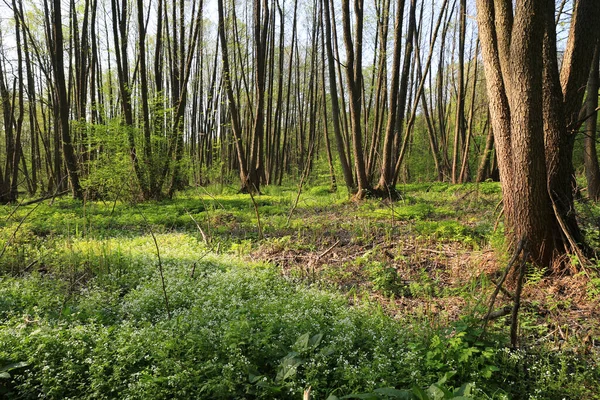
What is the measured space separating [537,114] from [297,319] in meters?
3.09

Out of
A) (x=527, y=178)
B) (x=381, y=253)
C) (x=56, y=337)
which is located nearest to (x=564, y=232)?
(x=527, y=178)

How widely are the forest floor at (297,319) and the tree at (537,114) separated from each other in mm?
412

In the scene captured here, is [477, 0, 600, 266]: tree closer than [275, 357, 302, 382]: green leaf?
No

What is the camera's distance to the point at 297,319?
2730mm

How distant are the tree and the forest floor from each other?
412 millimetres

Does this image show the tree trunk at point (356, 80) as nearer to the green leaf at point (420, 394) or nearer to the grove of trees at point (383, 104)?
the grove of trees at point (383, 104)

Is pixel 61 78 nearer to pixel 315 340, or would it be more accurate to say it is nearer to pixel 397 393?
pixel 315 340

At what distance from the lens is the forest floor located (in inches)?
83.1

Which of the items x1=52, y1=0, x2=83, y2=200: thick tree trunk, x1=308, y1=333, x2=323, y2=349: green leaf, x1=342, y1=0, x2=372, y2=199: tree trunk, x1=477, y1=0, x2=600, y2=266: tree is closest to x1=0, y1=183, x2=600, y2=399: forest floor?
x1=308, y1=333, x2=323, y2=349: green leaf

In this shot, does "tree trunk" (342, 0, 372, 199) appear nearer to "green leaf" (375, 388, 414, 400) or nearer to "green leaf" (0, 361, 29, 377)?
"green leaf" (375, 388, 414, 400)

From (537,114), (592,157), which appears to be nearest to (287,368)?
(537,114)

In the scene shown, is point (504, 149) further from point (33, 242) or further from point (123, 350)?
point (33, 242)

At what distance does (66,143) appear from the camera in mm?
10086

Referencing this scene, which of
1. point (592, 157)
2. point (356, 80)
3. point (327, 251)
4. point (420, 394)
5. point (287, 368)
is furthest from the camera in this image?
point (356, 80)
